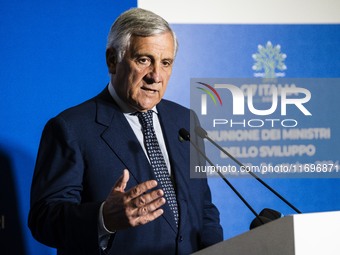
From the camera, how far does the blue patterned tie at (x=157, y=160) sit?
8.58 ft

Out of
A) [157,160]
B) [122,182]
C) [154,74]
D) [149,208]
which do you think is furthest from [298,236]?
[154,74]

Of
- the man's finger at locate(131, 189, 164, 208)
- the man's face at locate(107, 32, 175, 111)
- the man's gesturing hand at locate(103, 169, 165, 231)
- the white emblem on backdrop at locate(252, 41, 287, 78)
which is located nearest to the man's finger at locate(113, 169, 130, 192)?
the man's gesturing hand at locate(103, 169, 165, 231)

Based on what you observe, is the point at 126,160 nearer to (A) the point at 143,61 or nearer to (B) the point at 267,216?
(A) the point at 143,61

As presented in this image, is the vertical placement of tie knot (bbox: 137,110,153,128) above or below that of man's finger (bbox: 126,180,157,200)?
above

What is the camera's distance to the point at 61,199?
2449 mm

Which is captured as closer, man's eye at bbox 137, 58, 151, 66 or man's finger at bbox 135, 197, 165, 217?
man's finger at bbox 135, 197, 165, 217

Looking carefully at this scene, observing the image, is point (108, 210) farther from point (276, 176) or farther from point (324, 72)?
point (324, 72)

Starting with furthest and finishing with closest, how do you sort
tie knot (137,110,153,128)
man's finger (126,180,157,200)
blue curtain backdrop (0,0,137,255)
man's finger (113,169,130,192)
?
blue curtain backdrop (0,0,137,255), tie knot (137,110,153,128), man's finger (113,169,130,192), man's finger (126,180,157,200)

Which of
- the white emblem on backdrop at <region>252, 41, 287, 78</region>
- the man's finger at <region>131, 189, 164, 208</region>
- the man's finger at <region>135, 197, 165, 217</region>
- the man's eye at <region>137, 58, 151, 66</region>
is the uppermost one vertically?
the white emblem on backdrop at <region>252, 41, 287, 78</region>

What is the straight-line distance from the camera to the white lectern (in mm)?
1791

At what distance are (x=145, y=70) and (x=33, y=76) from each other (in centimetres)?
71

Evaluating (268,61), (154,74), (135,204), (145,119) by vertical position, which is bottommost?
(135,204)

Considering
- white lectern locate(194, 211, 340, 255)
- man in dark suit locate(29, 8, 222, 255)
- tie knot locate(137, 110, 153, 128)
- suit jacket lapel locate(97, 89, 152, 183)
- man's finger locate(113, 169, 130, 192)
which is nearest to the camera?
Answer: white lectern locate(194, 211, 340, 255)

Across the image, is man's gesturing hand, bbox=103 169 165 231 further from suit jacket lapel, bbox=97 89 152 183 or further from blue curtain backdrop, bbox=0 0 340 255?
blue curtain backdrop, bbox=0 0 340 255
